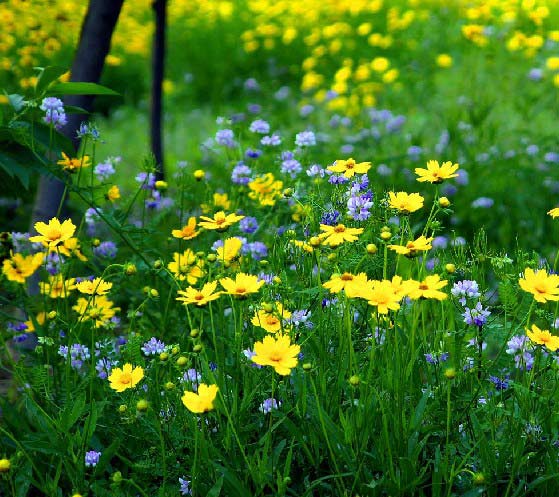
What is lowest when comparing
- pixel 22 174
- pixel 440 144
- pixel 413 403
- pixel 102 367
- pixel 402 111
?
pixel 402 111

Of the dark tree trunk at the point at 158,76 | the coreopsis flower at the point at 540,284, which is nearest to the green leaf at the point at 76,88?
the coreopsis flower at the point at 540,284

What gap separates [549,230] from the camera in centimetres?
367

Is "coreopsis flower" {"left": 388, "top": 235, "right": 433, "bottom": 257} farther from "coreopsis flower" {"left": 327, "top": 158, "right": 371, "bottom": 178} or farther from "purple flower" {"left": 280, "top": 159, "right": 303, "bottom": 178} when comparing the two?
"purple flower" {"left": 280, "top": 159, "right": 303, "bottom": 178}

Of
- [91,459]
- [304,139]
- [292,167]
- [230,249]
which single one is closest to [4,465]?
[91,459]

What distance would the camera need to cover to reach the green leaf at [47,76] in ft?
7.11

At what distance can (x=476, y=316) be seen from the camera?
1694 mm

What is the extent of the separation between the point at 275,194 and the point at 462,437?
1.02 m

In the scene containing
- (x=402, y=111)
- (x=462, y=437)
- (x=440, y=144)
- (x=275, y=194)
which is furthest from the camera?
(x=402, y=111)

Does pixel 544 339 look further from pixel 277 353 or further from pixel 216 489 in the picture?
pixel 216 489

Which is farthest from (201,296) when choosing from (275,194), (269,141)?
(269,141)

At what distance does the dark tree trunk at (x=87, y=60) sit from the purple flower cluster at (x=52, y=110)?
1.72 feet

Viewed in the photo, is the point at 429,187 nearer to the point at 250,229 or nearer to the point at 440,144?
the point at 440,144

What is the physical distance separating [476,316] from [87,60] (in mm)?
1684

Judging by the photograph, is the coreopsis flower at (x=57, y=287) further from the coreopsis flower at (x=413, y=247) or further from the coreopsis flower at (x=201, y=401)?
the coreopsis flower at (x=413, y=247)
